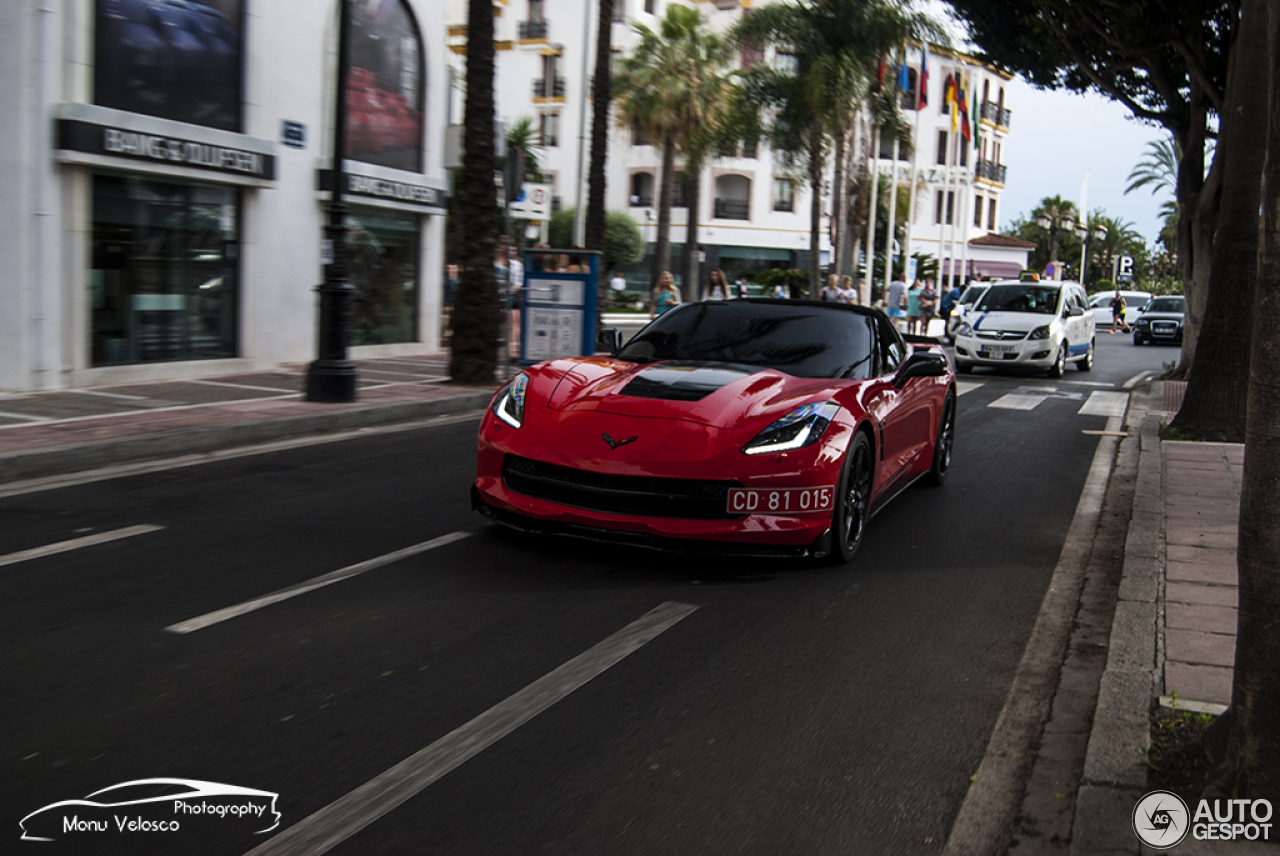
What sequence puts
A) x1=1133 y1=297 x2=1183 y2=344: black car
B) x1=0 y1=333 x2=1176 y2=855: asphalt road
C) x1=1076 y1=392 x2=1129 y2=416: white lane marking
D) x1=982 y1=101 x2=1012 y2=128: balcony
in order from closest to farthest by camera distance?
x1=0 y1=333 x2=1176 y2=855: asphalt road, x1=1076 y1=392 x2=1129 y2=416: white lane marking, x1=1133 y1=297 x2=1183 y2=344: black car, x1=982 y1=101 x2=1012 y2=128: balcony

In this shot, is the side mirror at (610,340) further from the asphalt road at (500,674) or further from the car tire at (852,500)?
the car tire at (852,500)

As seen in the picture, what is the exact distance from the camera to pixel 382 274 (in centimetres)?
1834

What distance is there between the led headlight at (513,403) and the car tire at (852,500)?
1701 mm

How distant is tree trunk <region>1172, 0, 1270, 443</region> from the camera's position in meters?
11.4

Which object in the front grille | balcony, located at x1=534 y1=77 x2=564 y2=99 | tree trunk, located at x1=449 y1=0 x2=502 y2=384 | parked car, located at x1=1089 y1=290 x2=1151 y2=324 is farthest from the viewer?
balcony, located at x1=534 y1=77 x2=564 y2=99

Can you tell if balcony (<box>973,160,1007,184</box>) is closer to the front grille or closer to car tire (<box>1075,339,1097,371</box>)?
car tire (<box>1075,339,1097,371</box>)

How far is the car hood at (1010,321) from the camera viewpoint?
21.1m

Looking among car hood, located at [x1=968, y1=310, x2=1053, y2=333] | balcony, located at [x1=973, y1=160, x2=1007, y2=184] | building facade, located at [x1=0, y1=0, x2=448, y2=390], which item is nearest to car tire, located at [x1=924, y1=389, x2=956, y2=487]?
building facade, located at [x1=0, y1=0, x2=448, y2=390]

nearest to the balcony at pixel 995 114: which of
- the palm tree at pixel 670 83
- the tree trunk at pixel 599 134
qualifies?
the palm tree at pixel 670 83

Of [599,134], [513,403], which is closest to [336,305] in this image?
[513,403]

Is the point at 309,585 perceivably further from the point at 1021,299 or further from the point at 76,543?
the point at 1021,299

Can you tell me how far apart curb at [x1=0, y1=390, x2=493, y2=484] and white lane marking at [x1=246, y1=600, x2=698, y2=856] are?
5.30 metres

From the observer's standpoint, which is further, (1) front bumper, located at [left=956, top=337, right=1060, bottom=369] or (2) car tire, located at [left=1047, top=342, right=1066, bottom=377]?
(2) car tire, located at [left=1047, top=342, right=1066, bottom=377]

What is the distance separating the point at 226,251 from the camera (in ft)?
49.2
